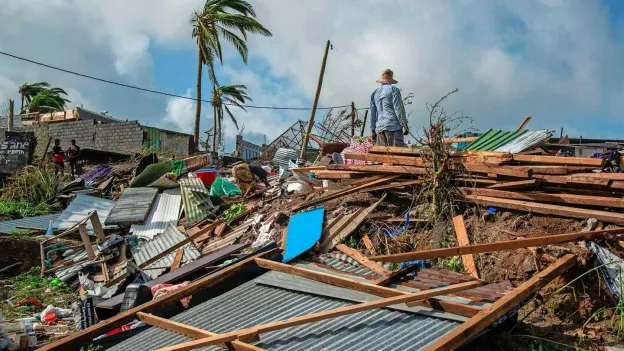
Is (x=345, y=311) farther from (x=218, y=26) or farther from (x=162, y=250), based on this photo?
(x=218, y=26)

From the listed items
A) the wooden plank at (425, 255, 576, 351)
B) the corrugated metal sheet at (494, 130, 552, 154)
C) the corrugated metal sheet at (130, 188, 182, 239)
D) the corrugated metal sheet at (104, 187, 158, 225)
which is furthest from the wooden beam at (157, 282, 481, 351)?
the corrugated metal sheet at (104, 187, 158, 225)

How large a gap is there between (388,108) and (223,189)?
4.18 m

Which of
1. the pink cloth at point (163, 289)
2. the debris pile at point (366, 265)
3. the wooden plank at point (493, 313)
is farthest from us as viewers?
the pink cloth at point (163, 289)

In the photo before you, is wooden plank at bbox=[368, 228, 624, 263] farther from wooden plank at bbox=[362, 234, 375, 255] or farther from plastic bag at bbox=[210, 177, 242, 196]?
plastic bag at bbox=[210, 177, 242, 196]

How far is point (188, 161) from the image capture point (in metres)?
13.6

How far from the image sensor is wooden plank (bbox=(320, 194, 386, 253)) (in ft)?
20.9

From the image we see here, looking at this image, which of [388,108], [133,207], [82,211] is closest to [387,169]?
[388,108]

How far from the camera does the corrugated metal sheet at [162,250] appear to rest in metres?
7.88

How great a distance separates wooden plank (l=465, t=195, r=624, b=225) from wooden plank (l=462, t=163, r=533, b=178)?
29cm

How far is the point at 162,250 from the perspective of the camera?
8570 mm

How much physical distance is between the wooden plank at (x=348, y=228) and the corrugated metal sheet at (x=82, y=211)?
18.7 ft

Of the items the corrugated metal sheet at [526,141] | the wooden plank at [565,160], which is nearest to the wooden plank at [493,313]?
the wooden plank at [565,160]

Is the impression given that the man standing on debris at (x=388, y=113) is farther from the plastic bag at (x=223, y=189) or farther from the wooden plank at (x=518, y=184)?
the plastic bag at (x=223, y=189)

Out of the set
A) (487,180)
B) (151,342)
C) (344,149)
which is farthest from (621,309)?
(344,149)
